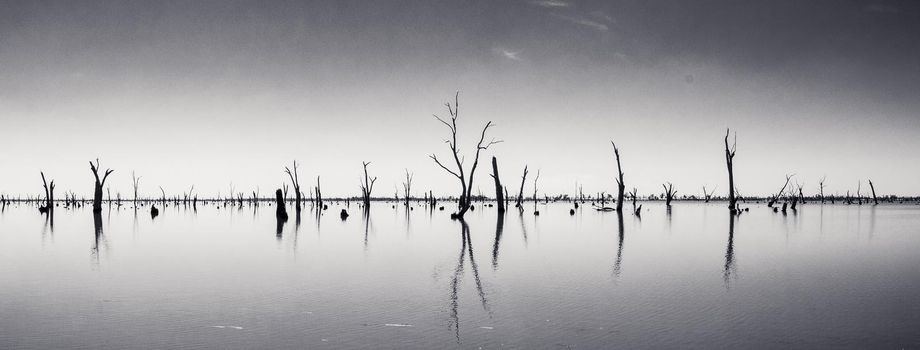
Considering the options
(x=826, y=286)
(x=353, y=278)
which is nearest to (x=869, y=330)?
(x=826, y=286)

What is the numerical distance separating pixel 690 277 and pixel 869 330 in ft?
11.3

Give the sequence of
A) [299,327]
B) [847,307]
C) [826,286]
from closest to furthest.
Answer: [299,327] → [847,307] → [826,286]

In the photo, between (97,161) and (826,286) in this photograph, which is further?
(97,161)

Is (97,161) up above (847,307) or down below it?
above

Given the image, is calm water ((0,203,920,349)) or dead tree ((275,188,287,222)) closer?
calm water ((0,203,920,349))

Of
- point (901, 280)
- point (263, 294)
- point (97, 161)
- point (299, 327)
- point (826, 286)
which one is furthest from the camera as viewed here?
point (97, 161)

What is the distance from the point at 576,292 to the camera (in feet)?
22.7

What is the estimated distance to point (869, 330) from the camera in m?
4.86

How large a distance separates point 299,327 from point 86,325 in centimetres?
201

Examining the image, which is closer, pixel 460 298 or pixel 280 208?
pixel 460 298

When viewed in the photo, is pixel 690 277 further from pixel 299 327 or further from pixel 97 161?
pixel 97 161

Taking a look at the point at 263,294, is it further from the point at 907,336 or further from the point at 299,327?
the point at 907,336

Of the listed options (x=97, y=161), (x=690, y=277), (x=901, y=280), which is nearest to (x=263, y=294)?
(x=690, y=277)

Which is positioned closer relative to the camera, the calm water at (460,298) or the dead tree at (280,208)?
the calm water at (460,298)
